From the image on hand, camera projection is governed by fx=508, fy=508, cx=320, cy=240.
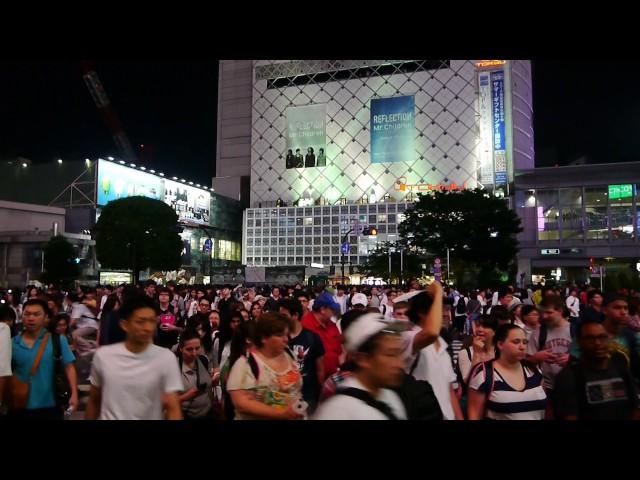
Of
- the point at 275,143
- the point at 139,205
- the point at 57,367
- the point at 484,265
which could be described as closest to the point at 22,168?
the point at 139,205

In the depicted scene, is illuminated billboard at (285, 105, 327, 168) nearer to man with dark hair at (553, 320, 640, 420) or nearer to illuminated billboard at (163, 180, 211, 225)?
illuminated billboard at (163, 180, 211, 225)

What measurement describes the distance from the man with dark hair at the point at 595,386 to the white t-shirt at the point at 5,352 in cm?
425

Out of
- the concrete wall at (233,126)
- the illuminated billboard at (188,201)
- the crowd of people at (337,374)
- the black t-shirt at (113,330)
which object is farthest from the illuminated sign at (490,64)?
the black t-shirt at (113,330)

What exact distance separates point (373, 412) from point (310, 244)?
75.7 m

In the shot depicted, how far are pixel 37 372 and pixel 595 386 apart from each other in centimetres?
436

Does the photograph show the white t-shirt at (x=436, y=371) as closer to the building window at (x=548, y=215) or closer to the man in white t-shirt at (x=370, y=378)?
the man in white t-shirt at (x=370, y=378)

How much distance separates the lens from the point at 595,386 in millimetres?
3500

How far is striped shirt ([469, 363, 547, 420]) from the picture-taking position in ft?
11.8

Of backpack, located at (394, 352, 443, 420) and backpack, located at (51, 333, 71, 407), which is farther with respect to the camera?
backpack, located at (51, 333, 71, 407)

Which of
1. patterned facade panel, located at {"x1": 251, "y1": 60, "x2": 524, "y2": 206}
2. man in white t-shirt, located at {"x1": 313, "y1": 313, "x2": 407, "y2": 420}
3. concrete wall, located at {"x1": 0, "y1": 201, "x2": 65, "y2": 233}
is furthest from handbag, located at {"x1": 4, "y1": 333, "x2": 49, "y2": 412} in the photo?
patterned facade panel, located at {"x1": 251, "y1": 60, "x2": 524, "y2": 206}

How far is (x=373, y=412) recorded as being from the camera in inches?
97.0

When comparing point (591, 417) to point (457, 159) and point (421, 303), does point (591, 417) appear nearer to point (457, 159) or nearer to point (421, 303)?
point (421, 303)

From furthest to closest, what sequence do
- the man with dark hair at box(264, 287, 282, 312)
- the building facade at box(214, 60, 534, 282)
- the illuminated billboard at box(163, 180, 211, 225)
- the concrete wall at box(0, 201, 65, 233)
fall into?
the building facade at box(214, 60, 534, 282), the illuminated billboard at box(163, 180, 211, 225), the concrete wall at box(0, 201, 65, 233), the man with dark hair at box(264, 287, 282, 312)

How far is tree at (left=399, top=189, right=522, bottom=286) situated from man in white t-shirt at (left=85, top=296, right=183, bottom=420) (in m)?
38.9
